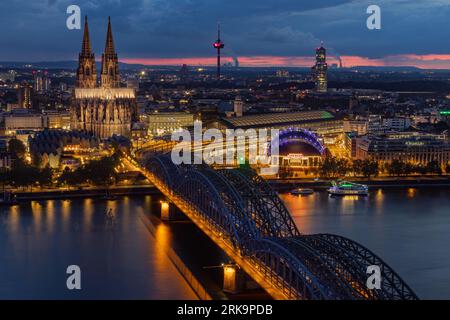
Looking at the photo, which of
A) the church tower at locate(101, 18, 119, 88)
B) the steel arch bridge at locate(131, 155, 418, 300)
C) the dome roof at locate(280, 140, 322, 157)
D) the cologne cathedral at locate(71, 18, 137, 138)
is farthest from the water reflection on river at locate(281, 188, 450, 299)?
the church tower at locate(101, 18, 119, 88)

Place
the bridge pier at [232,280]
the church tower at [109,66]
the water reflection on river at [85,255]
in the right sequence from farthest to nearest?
the church tower at [109,66] → the water reflection on river at [85,255] → the bridge pier at [232,280]

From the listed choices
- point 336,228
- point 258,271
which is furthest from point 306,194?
point 258,271

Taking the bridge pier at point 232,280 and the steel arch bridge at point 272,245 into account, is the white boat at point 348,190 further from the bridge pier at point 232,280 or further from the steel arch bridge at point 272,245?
the bridge pier at point 232,280

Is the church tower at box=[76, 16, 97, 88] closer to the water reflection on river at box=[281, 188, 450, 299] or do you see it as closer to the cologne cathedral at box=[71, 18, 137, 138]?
the cologne cathedral at box=[71, 18, 137, 138]

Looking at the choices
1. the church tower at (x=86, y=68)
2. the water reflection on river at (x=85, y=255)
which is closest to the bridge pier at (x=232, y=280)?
the water reflection on river at (x=85, y=255)

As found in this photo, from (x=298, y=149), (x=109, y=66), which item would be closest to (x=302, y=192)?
(x=298, y=149)
